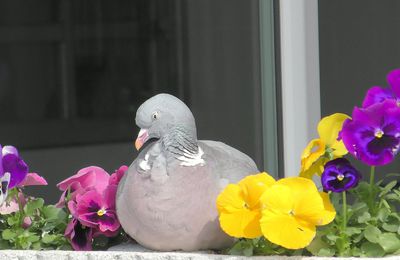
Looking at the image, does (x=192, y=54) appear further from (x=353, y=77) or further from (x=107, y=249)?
(x=107, y=249)

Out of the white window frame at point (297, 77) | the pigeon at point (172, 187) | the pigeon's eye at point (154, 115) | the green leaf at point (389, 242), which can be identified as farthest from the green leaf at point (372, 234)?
the white window frame at point (297, 77)

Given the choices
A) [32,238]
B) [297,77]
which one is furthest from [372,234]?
[297,77]

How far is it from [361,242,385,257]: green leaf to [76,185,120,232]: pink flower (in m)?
0.46

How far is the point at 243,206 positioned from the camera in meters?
1.41

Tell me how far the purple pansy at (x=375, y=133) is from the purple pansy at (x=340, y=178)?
0.04m

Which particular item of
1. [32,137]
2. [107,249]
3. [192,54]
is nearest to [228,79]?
[192,54]

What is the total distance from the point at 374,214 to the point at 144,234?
1.20 feet

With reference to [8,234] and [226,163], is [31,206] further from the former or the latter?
[226,163]

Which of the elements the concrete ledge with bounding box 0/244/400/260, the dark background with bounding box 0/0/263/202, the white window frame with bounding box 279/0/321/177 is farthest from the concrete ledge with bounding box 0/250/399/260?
the dark background with bounding box 0/0/263/202

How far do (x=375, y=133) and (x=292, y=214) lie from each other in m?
0.17

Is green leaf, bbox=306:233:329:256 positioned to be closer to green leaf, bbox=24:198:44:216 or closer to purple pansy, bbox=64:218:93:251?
purple pansy, bbox=64:218:93:251

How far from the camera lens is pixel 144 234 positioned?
1.48 m

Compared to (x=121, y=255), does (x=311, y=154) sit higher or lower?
higher

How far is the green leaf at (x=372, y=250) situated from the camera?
1.36 metres
